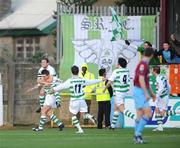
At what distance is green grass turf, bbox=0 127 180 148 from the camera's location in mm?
17750

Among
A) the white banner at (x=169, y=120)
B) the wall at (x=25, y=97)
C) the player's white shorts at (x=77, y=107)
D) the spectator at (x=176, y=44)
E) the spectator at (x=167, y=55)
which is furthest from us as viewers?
the wall at (x=25, y=97)

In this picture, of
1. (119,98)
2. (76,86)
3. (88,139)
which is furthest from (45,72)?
(88,139)

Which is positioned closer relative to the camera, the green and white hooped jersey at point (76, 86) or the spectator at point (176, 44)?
the green and white hooped jersey at point (76, 86)

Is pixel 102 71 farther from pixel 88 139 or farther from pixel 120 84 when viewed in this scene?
pixel 88 139

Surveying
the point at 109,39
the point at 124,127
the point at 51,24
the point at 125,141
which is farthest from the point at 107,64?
the point at 51,24

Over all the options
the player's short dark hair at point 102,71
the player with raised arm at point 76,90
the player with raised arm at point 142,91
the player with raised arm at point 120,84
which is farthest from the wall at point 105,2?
the player with raised arm at point 142,91

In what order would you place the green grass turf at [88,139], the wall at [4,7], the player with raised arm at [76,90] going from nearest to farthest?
1. the green grass turf at [88,139]
2. the player with raised arm at [76,90]
3. the wall at [4,7]

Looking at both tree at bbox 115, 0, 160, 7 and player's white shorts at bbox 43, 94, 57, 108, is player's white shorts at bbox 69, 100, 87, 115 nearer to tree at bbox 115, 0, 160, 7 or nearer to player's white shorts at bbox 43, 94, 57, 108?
player's white shorts at bbox 43, 94, 57, 108

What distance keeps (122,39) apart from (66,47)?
6.26 ft

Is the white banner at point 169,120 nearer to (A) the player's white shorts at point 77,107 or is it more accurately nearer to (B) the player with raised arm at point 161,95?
(B) the player with raised arm at point 161,95

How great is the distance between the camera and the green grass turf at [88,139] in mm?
17750

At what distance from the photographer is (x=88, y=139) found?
19484 mm

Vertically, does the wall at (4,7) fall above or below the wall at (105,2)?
above

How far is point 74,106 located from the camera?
2214 cm
